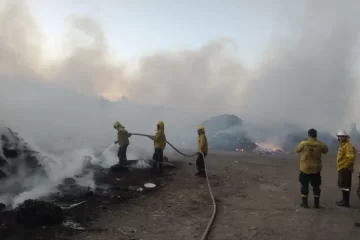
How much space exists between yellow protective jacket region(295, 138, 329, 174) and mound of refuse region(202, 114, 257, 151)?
1814 centimetres

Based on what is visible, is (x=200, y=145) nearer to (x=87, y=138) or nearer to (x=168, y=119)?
(x=87, y=138)

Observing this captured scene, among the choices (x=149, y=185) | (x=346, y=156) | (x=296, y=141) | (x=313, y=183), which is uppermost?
(x=346, y=156)

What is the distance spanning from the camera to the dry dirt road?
5.58 metres

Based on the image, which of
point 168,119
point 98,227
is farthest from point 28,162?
point 168,119

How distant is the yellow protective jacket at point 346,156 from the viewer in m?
7.48

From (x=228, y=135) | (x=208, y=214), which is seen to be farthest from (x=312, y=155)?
(x=228, y=135)

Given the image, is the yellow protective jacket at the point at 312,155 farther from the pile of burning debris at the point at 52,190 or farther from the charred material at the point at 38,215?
the charred material at the point at 38,215

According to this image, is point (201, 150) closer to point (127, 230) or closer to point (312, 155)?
point (312, 155)

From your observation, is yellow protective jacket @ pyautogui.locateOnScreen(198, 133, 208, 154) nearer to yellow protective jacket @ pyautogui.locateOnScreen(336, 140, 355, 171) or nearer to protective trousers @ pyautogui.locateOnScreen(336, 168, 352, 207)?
yellow protective jacket @ pyautogui.locateOnScreen(336, 140, 355, 171)

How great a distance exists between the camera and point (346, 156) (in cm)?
756

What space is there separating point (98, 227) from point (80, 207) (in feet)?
4.33

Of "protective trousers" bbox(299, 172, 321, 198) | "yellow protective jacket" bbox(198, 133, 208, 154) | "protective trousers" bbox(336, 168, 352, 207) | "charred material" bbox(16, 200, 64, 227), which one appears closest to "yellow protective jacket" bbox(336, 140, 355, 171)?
"protective trousers" bbox(336, 168, 352, 207)

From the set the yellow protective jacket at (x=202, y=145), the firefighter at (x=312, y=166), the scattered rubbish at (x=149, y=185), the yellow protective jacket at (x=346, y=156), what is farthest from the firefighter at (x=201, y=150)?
the yellow protective jacket at (x=346, y=156)

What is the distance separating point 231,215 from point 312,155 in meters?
2.56
